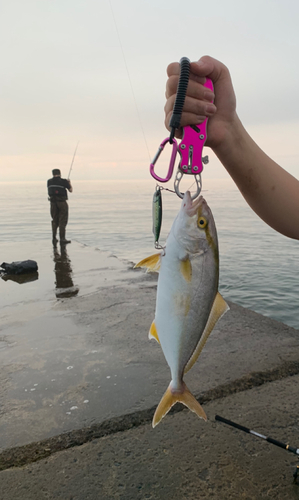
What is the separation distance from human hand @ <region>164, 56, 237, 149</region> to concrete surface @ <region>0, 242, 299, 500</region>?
2.21 m

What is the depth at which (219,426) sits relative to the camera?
9.37 ft

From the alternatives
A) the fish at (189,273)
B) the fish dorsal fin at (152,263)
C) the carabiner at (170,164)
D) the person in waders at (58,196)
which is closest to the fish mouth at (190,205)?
the fish at (189,273)

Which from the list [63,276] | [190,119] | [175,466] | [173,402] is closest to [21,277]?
[63,276]

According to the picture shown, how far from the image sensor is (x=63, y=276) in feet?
28.7

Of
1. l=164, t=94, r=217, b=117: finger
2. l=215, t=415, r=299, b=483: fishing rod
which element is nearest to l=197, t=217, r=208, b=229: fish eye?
l=164, t=94, r=217, b=117: finger

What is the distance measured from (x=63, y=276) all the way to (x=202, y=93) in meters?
7.59

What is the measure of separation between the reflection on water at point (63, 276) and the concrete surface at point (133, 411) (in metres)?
1.67

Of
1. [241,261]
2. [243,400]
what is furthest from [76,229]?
[243,400]

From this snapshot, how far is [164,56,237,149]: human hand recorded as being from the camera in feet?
5.43

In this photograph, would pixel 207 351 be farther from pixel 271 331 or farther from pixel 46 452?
pixel 46 452

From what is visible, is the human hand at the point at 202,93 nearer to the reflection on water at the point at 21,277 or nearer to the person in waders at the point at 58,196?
the reflection on water at the point at 21,277

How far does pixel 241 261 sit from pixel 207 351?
9733 millimetres

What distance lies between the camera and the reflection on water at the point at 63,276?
23.7ft

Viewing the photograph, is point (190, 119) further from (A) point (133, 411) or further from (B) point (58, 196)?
(B) point (58, 196)
